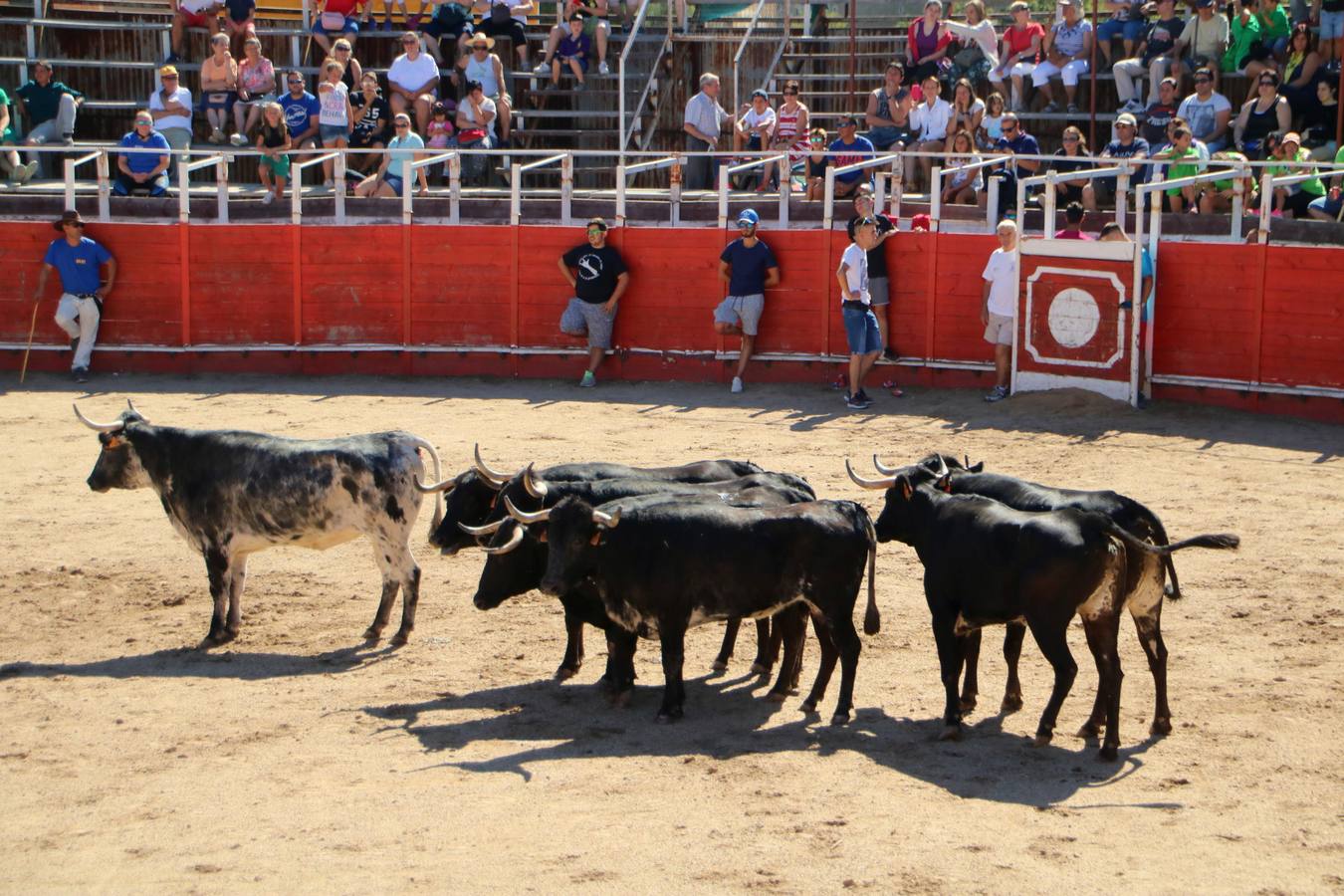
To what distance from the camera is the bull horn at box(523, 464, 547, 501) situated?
9180mm

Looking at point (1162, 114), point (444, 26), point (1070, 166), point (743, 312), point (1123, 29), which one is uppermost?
point (444, 26)

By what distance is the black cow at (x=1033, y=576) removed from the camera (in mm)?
7844

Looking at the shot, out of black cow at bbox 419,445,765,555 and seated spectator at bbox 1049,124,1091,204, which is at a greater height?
seated spectator at bbox 1049,124,1091,204

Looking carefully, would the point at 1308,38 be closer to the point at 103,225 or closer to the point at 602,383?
the point at 602,383

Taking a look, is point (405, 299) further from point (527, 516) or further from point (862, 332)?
point (527, 516)

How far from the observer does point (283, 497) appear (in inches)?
388

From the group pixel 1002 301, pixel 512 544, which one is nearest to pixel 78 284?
pixel 1002 301

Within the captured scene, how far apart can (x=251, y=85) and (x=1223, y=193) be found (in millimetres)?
11736

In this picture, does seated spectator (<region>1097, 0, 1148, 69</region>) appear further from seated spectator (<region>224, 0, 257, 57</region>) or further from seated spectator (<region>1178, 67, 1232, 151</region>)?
seated spectator (<region>224, 0, 257, 57</region>)

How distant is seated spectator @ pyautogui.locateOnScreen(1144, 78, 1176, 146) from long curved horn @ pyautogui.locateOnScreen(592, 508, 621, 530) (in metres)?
11.7

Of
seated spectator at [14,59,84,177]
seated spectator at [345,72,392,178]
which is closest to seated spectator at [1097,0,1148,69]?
seated spectator at [345,72,392,178]

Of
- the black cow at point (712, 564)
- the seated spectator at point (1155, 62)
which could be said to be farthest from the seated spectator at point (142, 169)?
the black cow at point (712, 564)

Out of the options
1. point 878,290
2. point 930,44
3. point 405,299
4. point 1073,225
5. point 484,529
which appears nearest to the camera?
point 484,529

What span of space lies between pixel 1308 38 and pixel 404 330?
32.8ft
